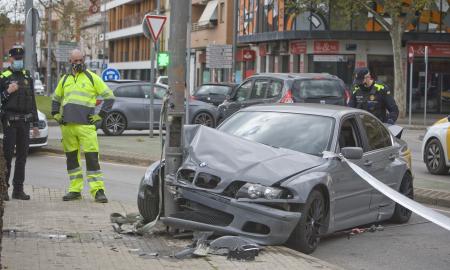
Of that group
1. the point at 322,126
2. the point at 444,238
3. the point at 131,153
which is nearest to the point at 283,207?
the point at 322,126

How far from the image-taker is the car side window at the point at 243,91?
19.7 metres

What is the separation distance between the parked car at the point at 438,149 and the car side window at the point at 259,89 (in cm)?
473

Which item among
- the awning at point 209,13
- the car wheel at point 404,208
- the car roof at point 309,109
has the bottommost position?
the car wheel at point 404,208

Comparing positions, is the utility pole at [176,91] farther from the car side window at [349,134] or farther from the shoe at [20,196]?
the shoe at [20,196]

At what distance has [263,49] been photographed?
5241 centimetres

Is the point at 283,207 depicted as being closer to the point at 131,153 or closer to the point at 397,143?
the point at 397,143

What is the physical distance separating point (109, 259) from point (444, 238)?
4222 mm

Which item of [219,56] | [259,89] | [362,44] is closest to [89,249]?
[259,89]

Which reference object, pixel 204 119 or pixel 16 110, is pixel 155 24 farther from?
pixel 16 110

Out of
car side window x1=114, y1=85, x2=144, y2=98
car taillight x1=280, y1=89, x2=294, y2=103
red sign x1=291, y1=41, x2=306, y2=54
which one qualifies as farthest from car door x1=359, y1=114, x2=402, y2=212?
red sign x1=291, y1=41, x2=306, y2=54

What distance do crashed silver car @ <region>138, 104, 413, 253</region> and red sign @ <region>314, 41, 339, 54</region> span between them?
35605mm

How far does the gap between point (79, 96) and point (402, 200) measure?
4333mm

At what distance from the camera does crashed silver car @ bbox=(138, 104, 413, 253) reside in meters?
7.35

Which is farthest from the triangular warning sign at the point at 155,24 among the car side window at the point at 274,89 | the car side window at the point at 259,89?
the car side window at the point at 274,89
